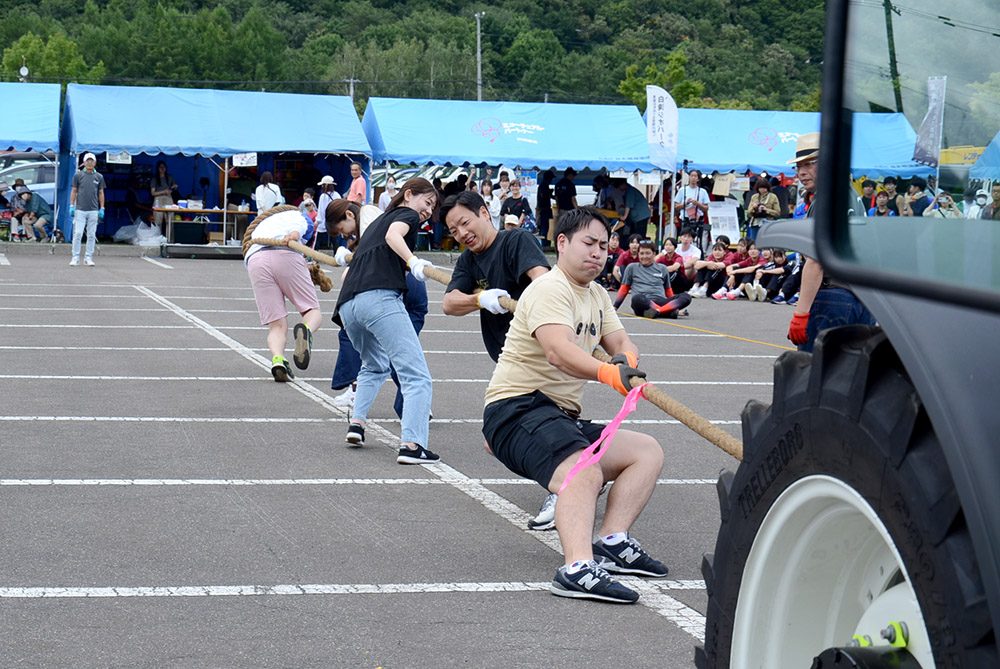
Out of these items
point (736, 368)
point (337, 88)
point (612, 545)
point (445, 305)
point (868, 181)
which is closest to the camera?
point (868, 181)

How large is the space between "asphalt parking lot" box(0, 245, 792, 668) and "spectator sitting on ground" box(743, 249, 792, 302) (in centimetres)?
877

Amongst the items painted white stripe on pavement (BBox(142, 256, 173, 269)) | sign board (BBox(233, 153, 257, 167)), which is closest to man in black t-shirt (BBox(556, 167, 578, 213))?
sign board (BBox(233, 153, 257, 167))

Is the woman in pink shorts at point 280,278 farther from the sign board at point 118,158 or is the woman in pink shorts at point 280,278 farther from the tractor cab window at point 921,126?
the sign board at point 118,158

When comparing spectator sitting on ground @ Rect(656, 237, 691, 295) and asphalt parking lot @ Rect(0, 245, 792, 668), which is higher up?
spectator sitting on ground @ Rect(656, 237, 691, 295)

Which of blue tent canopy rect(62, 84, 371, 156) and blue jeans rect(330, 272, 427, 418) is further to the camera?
blue tent canopy rect(62, 84, 371, 156)

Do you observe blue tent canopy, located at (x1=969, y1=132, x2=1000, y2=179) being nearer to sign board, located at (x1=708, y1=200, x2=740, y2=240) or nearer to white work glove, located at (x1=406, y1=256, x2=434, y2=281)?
white work glove, located at (x1=406, y1=256, x2=434, y2=281)

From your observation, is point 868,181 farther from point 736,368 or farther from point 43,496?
point 736,368

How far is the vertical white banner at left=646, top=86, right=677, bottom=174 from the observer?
2486 centimetres

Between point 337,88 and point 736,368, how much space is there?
8323cm

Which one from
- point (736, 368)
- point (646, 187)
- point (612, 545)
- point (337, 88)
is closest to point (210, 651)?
point (612, 545)

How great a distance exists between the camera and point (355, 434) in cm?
749

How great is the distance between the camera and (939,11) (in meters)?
1.78

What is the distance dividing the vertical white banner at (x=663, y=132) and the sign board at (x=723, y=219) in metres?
1.22

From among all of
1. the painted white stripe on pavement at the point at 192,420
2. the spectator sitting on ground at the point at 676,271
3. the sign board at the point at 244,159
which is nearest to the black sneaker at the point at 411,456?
the painted white stripe on pavement at the point at 192,420
